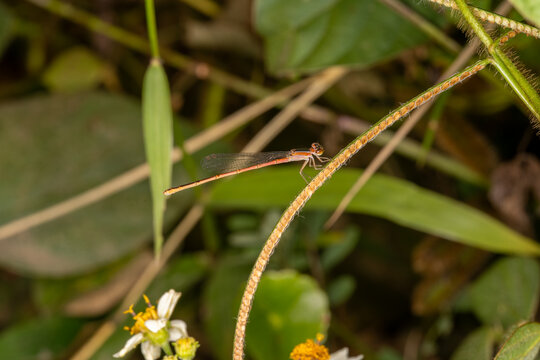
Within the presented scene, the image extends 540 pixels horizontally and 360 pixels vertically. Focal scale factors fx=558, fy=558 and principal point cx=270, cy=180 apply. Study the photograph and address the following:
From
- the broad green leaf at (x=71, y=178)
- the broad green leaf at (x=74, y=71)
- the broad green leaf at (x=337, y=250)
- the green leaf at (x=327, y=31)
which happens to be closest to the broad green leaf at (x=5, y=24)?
the broad green leaf at (x=74, y=71)

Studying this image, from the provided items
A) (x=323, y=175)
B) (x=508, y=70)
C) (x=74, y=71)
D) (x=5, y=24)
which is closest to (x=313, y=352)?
(x=323, y=175)

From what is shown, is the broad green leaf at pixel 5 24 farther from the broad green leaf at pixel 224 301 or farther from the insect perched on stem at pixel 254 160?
the broad green leaf at pixel 224 301

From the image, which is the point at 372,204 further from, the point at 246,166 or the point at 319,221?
the point at 246,166

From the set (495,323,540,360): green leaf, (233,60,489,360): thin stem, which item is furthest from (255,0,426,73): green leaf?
(495,323,540,360): green leaf

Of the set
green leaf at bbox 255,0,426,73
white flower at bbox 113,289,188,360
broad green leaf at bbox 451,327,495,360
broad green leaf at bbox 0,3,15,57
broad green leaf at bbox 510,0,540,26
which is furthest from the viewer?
broad green leaf at bbox 0,3,15,57

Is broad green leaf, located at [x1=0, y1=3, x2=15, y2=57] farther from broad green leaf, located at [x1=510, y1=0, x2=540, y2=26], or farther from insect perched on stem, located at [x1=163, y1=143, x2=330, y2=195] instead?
broad green leaf, located at [x1=510, y1=0, x2=540, y2=26]

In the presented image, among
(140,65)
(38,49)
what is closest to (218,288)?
(140,65)
